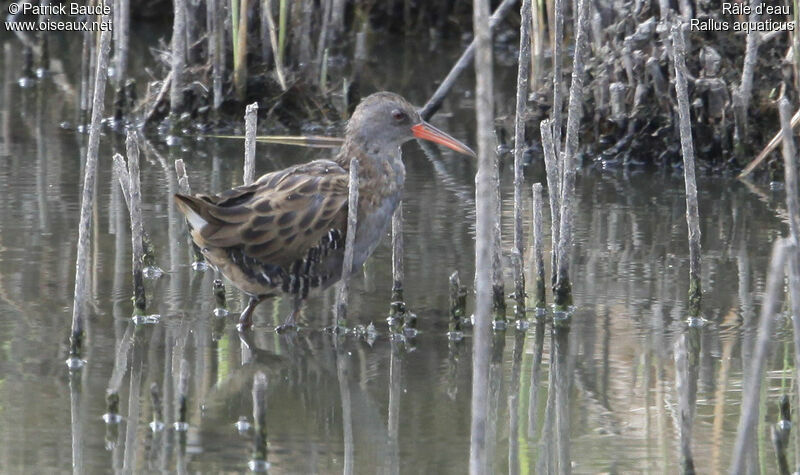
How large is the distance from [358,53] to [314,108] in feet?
6.80

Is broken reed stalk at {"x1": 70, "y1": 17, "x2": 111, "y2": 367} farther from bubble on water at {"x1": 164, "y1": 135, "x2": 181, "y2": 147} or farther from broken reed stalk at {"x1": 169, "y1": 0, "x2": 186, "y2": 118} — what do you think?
bubble on water at {"x1": 164, "y1": 135, "x2": 181, "y2": 147}

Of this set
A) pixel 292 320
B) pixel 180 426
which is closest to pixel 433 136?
pixel 292 320

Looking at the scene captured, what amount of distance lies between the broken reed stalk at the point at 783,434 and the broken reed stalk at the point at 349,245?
180 centimetres

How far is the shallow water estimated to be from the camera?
425 cm

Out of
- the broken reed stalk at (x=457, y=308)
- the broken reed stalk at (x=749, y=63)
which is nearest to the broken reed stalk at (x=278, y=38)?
the broken reed stalk at (x=749, y=63)

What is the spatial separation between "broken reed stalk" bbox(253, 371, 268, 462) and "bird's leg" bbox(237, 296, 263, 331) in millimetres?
1483

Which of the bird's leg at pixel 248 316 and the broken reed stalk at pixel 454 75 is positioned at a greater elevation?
the broken reed stalk at pixel 454 75

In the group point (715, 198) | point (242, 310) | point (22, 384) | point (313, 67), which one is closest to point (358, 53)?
point (313, 67)

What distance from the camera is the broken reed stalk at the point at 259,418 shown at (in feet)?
12.3

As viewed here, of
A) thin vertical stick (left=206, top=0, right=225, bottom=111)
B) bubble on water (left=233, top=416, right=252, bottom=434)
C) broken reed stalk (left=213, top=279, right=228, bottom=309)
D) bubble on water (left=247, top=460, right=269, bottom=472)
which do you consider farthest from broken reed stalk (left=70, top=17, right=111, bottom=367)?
thin vertical stick (left=206, top=0, right=225, bottom=111)

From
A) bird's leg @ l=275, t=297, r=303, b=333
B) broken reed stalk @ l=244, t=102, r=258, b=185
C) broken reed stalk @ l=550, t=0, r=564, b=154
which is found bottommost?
bird's leg @ l=275, t=297, r=303, b=333

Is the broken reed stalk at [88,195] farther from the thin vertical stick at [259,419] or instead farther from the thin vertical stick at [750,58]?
the thin vertical stick at [750,58]

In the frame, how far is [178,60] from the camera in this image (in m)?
8.30

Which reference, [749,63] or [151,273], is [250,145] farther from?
[749,63]
